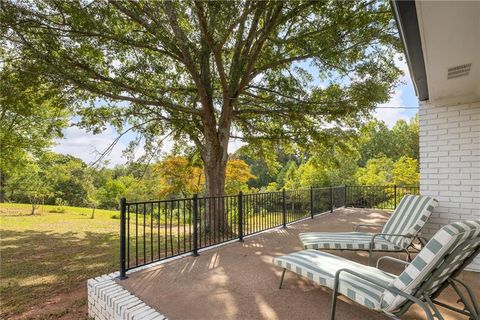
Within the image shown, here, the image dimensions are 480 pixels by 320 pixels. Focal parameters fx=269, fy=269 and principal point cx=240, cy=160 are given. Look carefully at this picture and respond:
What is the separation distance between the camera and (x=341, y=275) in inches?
99.7

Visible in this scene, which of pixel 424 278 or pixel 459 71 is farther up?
pixel 459 71

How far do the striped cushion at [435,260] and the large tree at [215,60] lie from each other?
4503 millimetres

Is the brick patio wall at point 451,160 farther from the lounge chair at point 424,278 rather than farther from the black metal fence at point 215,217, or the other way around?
the black metal fence at point 215,217

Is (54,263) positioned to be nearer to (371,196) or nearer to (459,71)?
(459,71)

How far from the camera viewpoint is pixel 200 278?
347 cm

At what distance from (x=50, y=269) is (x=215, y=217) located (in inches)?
129

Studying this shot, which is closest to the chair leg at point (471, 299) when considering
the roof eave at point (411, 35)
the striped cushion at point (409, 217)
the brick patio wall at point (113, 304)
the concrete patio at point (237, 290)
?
the concrete patio at point (237, 290)

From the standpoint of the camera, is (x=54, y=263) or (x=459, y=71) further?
(x=54, y=263)

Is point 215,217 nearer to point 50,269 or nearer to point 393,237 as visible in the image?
point 393,237

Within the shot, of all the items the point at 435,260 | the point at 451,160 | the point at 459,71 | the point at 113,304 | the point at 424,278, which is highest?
the point at 459,71

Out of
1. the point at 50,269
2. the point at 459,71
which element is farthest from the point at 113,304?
the point at 459,71

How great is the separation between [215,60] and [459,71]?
523 cm

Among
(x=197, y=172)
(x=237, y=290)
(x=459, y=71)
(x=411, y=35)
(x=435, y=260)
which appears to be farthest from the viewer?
(x=197, y=172)

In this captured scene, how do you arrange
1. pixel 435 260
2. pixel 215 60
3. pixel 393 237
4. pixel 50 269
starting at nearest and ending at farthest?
pixel 435 260 → pixel 393 237 → pixel 50 269 → pixel 215 60
